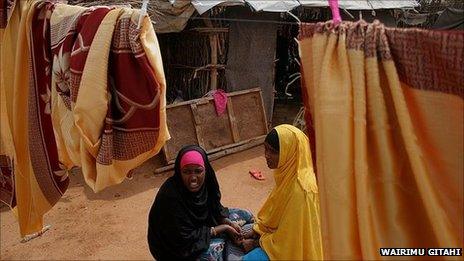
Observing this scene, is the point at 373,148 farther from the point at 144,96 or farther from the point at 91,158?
the point at 91,158

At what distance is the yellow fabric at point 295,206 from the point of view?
8.00 feet

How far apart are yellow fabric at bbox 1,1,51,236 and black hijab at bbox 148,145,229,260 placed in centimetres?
94

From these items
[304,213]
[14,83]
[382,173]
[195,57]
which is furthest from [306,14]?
[382,173]

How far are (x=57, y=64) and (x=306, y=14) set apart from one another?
7786 mm

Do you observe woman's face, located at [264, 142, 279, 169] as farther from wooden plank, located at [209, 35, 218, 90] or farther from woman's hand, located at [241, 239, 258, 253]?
wooden plank, located at [209, 35, 218, 90]

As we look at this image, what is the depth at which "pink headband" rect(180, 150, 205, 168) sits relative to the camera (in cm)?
268

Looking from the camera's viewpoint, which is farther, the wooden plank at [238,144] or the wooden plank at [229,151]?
the wooden plank at [238,144]

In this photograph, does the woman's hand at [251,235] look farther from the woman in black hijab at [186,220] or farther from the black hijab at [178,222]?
the black hijab at [178,222]

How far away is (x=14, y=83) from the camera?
1720mm

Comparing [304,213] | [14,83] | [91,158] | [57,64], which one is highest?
[57,64]

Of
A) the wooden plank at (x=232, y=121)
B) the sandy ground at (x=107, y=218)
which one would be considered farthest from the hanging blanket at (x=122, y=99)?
the wooden plank at (x=232, y=121)

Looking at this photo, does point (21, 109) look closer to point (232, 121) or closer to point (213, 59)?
point (232, 121)

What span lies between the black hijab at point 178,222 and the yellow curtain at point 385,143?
196cm

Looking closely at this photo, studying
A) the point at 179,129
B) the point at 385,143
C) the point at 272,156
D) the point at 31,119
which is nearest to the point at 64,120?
the point at 31,119
